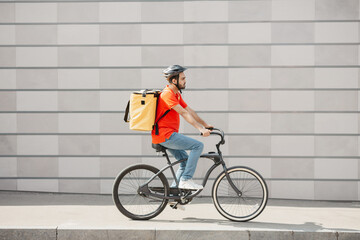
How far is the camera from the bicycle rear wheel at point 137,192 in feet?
17.5

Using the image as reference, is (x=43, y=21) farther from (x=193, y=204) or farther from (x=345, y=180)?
(x=345, y=180)

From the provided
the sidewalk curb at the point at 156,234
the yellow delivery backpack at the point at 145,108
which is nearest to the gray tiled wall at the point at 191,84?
the yellow delivery backpack at the point at 145,108

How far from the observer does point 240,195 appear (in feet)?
17.3

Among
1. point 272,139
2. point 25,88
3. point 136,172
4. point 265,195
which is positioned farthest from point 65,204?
point 272,139

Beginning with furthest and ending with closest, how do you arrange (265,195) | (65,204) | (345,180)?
(345,180) → (65,204) → (265,195)

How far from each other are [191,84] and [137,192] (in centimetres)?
243

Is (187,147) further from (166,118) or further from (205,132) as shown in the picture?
(166,118)

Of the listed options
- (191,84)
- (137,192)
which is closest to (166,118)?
(137,192)

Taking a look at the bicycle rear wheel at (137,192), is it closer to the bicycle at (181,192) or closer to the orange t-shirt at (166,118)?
the bicycle at (181,192)

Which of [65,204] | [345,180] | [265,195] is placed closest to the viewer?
[265,195]

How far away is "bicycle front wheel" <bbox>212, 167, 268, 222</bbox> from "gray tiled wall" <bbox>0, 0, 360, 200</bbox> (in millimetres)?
1754

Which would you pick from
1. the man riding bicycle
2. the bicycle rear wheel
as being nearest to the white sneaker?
the man riding bicycle

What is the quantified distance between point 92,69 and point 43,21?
1.16 metres

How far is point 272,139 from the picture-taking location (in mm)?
7109
